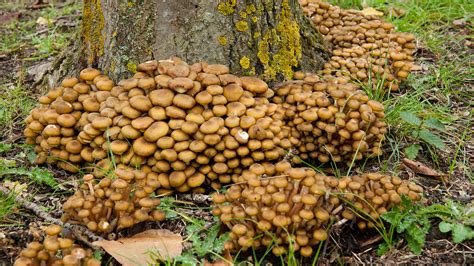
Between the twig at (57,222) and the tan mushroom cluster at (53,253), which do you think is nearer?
the tan mushroom cluster at (53,253)

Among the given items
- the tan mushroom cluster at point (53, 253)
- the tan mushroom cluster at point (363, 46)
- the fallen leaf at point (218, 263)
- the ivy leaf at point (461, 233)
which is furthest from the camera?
the tan mushroom cluster at point (363, 46)

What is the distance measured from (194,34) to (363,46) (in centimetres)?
181

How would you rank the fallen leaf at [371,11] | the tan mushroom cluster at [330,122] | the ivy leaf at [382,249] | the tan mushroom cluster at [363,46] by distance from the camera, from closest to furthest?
the ivy leaf at [382,249]
the tan mushroom cluster at [330,122]
the tan mushroom cluster at [363,46]
the fallen leaf at [371,11]

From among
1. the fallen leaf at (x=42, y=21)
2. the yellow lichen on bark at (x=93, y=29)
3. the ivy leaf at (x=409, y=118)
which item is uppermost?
the yellow lichen on bark at (x=93, y=29)

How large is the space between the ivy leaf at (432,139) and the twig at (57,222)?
250 cm

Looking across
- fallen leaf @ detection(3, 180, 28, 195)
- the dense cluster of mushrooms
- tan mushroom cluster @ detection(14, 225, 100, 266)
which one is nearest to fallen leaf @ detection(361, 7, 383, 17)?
the dense cluster of mushrooms

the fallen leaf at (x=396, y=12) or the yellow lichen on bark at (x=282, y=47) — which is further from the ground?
the yellow lichen on bark at (x=282, y=47)

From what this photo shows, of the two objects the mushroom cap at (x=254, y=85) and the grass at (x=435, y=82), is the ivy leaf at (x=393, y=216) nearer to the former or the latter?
the grass at (x=435, y=82)

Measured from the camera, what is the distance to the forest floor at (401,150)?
3256 millimetres

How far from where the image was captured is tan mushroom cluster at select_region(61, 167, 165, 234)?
10.3 ft

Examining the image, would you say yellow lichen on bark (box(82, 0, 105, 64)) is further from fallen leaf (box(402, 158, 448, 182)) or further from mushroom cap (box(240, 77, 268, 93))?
fallen leaf (box(402, 158, 448, 182))

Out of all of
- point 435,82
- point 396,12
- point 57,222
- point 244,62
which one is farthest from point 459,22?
point 57,222

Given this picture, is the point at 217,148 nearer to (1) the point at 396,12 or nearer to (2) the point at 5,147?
(2) the point at 5,147

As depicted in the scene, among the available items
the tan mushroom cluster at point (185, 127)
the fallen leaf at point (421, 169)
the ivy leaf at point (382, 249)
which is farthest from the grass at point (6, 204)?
the fallen leaf at point (421, 169)
